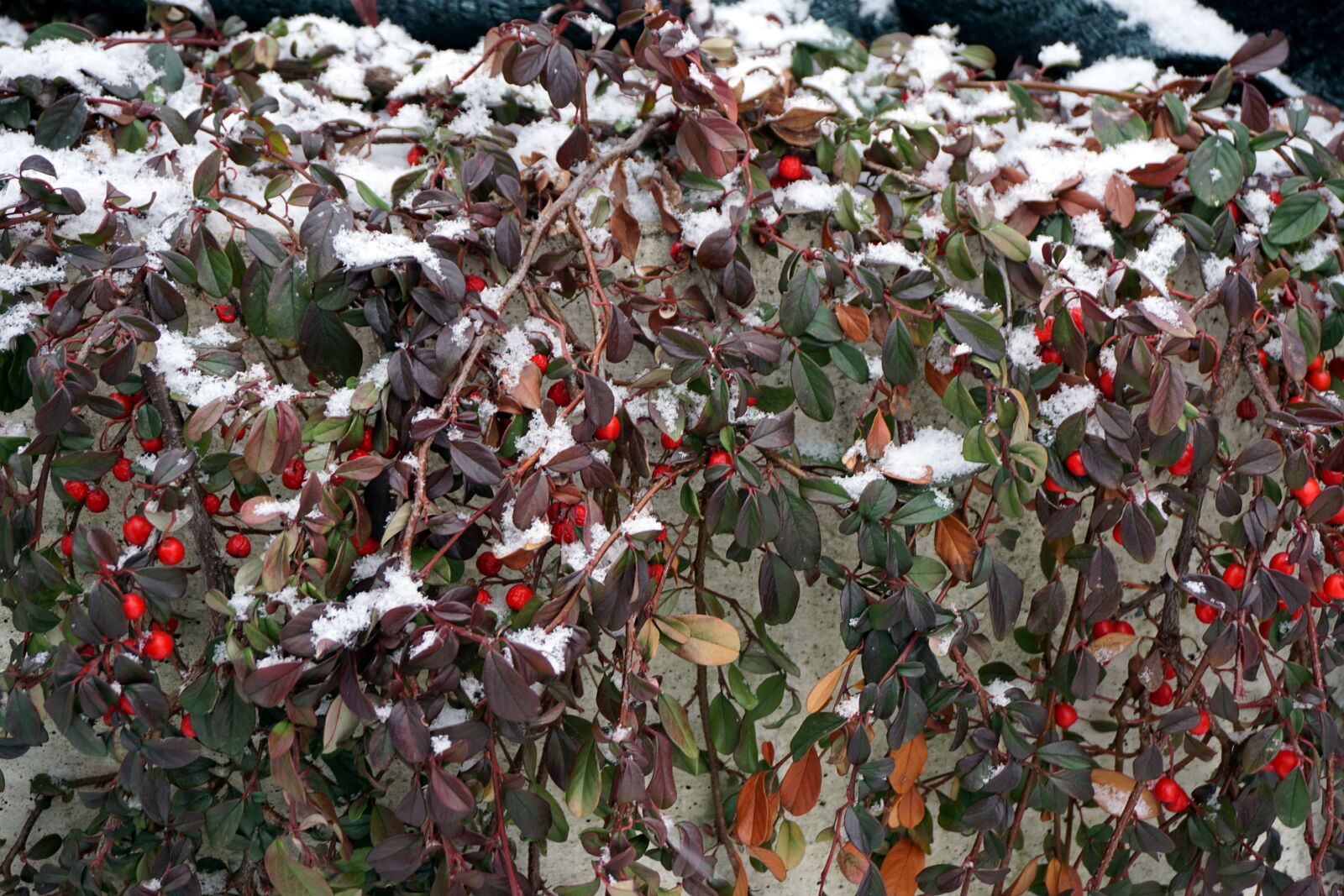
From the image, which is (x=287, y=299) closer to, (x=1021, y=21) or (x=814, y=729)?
(x=814, y=729)

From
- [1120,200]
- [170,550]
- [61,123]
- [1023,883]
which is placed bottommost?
[1023,883]

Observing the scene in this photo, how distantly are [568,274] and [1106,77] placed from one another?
3.21ft

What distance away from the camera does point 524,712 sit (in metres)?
0.68

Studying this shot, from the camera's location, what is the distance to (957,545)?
0.87 metres

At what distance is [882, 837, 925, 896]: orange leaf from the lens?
0.97 m

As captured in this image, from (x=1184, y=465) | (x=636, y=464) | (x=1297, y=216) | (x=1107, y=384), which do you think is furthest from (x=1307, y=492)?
(x=636, y=464)

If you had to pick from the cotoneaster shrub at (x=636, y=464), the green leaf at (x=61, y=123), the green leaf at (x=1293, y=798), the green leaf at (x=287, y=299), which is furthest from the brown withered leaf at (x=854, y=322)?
the green leaf at (x=61, y=123)

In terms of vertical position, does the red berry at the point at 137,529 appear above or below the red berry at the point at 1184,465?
below

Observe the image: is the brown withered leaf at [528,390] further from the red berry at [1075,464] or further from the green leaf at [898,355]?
the red berry at [1075,464]

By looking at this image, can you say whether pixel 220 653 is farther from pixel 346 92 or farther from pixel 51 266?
pixel 346 92

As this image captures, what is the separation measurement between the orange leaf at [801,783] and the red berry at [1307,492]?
52 centimetres

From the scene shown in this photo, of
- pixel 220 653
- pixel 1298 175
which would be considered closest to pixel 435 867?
pixel 220 653

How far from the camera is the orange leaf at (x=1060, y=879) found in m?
0.97

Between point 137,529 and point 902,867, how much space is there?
0.80 metres
